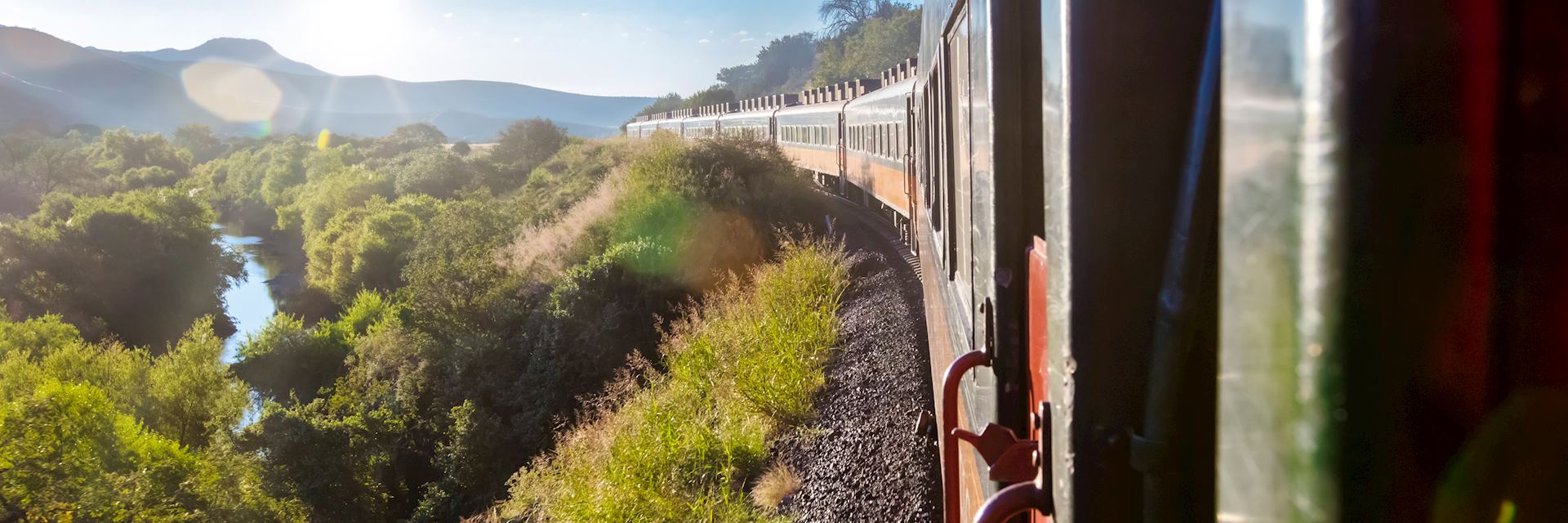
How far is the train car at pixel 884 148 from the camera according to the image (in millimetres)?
9609

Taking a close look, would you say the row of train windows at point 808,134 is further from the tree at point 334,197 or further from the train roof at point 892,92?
the tree at point 334,197

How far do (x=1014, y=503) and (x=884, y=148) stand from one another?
1066 centimetres

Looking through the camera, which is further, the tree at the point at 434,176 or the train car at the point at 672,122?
the tree at the point at 434,176

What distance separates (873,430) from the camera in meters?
7.48

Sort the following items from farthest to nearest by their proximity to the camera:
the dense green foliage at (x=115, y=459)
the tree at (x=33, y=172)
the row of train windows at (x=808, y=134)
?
the tree at (x=33, y=172) → the row of train windows at (x=808, y=134) → the dense green foliage at (x=115, y=459)

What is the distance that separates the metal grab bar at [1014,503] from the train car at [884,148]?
6.77m

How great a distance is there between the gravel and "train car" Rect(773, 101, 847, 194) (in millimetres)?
7213

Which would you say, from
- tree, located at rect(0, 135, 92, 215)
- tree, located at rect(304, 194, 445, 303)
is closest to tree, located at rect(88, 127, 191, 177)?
tree, located at rect(0, 135, 92, 215)

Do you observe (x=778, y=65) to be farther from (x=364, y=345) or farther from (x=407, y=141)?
(x=364, y=345)

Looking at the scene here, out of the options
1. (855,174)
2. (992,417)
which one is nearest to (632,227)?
(855,174)

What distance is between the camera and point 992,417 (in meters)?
2.11

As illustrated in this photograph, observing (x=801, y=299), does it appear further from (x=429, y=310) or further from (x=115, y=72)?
(x=115, y=72)

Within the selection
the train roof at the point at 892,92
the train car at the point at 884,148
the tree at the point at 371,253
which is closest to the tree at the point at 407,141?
the tree at the point at 371,253

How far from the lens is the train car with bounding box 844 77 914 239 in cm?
961
